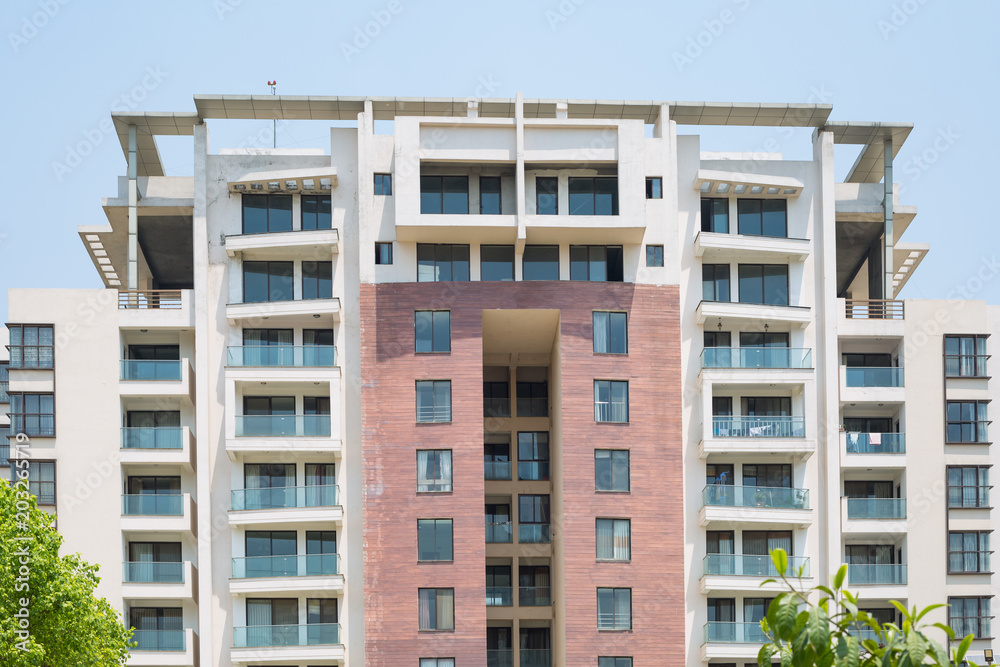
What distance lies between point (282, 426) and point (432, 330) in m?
7.31

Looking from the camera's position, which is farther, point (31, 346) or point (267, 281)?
point (267, 281)

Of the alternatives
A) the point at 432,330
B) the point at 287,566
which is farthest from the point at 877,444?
the point at 287,566

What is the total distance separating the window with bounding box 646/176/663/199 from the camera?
2015 inches

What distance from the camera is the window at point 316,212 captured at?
51750mm

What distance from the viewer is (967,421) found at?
5166 centimetres

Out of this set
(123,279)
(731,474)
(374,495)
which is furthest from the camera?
(123,279)

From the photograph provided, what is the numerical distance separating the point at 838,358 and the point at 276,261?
965 inches

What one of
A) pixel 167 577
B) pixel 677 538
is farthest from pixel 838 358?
pixel 167 577

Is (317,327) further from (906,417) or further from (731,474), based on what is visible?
(906,417)

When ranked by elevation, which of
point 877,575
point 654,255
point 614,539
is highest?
point 654,255

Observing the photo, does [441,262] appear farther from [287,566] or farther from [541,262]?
[287,566]

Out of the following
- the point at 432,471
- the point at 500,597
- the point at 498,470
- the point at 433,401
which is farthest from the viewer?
the point at 498,470

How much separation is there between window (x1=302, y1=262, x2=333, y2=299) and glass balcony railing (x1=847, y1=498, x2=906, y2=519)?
23875 millimetres

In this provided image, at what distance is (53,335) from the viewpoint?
49812mm
